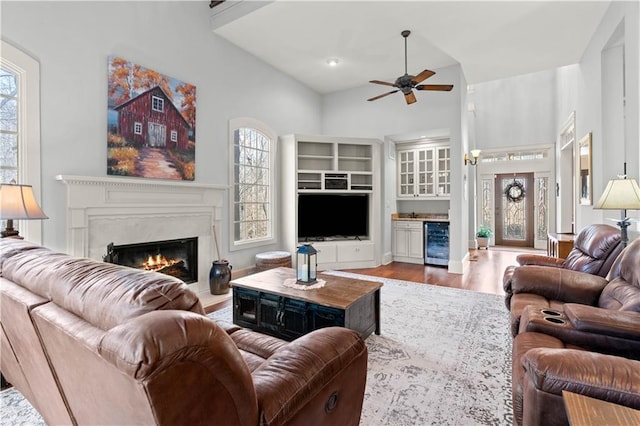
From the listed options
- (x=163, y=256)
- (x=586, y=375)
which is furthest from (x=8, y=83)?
(x=586, y=375)

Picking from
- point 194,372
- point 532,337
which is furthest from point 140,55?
point 532,337

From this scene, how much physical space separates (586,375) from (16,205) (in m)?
3.36

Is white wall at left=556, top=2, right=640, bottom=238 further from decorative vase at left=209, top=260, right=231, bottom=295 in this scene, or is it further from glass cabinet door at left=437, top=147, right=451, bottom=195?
decorative vase at left=209, top=260, right=231, bottom=295

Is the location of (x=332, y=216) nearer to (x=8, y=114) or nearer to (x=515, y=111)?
(x=8, y=114)

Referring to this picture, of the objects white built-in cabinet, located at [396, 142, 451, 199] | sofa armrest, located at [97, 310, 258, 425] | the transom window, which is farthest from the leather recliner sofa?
white built-in cabinet, located at [396, 142, 451, 199]

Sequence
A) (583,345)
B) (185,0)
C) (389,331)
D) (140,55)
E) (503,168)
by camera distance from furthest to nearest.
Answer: (503,168) → (185,0) → (140,55) → (389,331) → (583,345)

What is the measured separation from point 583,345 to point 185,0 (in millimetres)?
5175

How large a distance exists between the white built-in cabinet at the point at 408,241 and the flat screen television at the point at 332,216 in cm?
82

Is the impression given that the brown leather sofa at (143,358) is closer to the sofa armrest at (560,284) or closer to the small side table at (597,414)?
the small side table at (597,414)

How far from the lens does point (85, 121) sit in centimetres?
305

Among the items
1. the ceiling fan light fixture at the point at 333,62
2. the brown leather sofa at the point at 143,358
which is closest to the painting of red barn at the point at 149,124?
the brown leather sofa at the point at 143,358

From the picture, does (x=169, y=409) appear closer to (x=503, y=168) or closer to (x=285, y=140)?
(x=285, y=140)

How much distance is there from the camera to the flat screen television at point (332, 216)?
5707mm

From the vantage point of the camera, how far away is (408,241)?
6.27m
